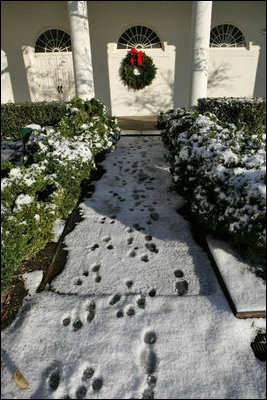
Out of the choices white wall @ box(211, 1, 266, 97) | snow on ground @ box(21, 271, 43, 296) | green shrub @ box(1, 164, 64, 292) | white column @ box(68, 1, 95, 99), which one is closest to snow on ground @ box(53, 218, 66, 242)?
green shrub @ box(1, 164, 64, 292)

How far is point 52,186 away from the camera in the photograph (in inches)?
130

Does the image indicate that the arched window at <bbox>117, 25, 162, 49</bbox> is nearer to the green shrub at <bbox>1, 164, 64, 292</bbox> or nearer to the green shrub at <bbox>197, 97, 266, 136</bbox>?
the green shrub at <bbox>197, 97, 266, 136</bbox>

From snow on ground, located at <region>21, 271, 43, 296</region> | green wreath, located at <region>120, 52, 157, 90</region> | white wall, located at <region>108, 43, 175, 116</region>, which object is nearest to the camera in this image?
snow on ground, located at <region>21, 271, 43, 296</region>

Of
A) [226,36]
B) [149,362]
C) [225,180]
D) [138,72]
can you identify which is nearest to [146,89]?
[138,72]

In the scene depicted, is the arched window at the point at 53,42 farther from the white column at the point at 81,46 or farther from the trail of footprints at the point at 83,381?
the trail of footprints at the point at 83,381

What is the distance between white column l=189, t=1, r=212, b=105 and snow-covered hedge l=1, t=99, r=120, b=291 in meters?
4.64

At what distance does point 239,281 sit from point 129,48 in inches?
422

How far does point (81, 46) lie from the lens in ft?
24.8

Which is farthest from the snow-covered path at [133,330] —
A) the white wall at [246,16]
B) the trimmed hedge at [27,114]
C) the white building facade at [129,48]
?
the white wall at [246,16]

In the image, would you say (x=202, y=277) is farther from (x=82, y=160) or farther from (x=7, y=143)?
(x=7, y=143)

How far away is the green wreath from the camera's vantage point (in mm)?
10516

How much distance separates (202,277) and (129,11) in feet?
36.2

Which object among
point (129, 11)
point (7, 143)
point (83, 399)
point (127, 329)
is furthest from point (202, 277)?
point (129, 11)

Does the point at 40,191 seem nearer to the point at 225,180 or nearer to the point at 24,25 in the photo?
the point at 225,180
